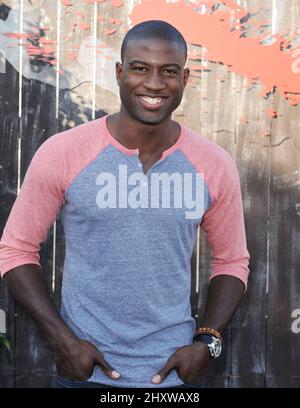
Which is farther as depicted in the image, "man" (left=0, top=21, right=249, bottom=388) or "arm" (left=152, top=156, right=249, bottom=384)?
"arm" (left=152, top=156, right=249, bottom=384)

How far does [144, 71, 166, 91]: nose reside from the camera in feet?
7.73

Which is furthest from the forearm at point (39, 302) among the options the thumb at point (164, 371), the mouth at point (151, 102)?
the mouth at point (151, 102)

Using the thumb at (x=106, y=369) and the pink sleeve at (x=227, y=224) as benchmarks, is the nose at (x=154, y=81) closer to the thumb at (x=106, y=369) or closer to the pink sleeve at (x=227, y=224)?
the pink sleeve at (x=227, y=224)

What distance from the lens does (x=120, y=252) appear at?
2260 millimetres

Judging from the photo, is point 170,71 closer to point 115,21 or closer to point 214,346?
point 214,346

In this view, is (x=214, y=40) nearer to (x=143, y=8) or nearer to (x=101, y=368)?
(x=143, y=8)

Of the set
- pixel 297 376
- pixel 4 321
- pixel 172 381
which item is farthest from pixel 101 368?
pixel 297 376

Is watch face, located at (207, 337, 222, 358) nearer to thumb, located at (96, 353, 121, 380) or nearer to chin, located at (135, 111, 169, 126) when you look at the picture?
thumb, located at (96, 353, 121, 380)

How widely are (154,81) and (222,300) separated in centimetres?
75

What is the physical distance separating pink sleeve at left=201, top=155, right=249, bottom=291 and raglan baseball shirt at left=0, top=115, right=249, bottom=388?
4 cm

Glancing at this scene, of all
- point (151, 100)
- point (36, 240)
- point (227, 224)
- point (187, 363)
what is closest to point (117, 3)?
point (151, 100)

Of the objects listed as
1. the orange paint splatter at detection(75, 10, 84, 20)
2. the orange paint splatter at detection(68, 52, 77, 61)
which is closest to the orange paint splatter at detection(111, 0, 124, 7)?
the orange paint splatter at detection(75, 10, 84, 20)

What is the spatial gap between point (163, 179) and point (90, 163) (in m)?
0.24

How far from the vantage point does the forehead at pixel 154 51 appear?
7.77 ft
